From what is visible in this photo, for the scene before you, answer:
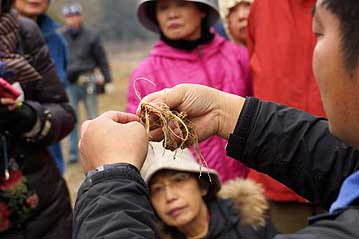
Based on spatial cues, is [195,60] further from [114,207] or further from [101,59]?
[101,59]

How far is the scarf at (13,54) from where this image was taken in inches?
108

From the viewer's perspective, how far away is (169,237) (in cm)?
297

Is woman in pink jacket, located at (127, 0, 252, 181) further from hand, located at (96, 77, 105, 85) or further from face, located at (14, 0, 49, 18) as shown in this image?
hand, located at (96, 77, 105, 85)

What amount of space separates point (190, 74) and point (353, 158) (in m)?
1.62

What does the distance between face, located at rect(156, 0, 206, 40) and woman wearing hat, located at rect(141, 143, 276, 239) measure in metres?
0.81

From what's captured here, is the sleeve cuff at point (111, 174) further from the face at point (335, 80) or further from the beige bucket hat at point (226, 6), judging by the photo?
the beige bucket hat at point (226, 6)

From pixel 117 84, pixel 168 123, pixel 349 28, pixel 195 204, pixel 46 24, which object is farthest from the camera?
pixel 117 84

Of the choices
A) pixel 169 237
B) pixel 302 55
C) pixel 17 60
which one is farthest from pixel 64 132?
pixel 302 55

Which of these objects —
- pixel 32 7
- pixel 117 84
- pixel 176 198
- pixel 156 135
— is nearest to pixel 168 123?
pixel 156 135

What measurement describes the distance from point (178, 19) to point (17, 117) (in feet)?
3.94

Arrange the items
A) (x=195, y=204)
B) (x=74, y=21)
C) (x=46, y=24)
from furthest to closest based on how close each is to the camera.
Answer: (x=74, y=21) → (x=46, y=24) → (x=195, y=204)

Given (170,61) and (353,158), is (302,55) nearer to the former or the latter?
(170,61)

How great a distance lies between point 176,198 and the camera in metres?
2.95

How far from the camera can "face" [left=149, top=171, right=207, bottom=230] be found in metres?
2.94
